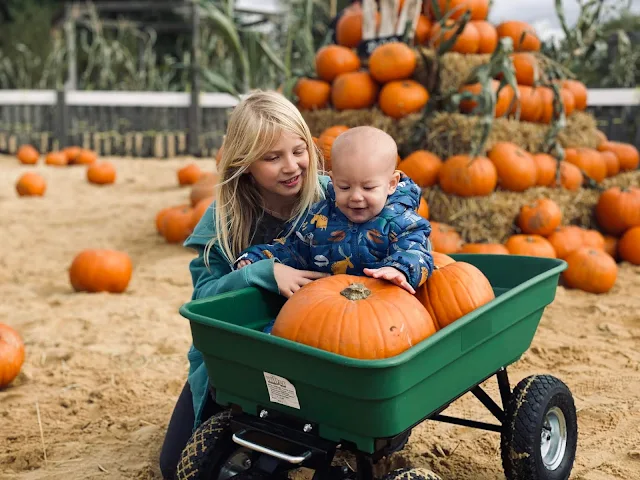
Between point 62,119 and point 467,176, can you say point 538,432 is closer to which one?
point 467,176

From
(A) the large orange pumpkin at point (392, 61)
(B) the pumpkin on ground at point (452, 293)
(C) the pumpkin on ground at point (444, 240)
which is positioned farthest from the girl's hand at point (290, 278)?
(A) the large orange pumpkin at point (392, 61)

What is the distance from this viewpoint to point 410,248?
199cm

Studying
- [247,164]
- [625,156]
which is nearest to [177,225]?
[247,164]

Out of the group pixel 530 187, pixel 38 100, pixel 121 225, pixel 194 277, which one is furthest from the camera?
pixel 38 100

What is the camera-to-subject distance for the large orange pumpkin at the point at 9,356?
317cm

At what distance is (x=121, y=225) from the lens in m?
6.68

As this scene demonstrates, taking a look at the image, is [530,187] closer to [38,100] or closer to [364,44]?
[364,44]

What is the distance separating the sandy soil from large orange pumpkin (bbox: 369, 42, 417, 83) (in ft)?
6.22

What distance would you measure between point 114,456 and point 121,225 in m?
4.32

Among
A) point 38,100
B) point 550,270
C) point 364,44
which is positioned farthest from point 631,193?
point 38,100

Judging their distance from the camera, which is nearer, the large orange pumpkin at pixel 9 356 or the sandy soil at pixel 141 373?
the sandy soil at pixel 141 373

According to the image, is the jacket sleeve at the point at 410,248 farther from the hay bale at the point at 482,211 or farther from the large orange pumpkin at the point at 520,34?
the large orange pumpkin at the point at 520,34

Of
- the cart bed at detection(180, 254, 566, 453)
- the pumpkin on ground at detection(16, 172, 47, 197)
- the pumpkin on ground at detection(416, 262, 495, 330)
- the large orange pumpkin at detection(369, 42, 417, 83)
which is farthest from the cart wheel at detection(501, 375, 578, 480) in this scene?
the pumpkin on ground at detection(16, 172, 47, 197)

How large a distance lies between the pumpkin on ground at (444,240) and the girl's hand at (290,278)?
259cm
